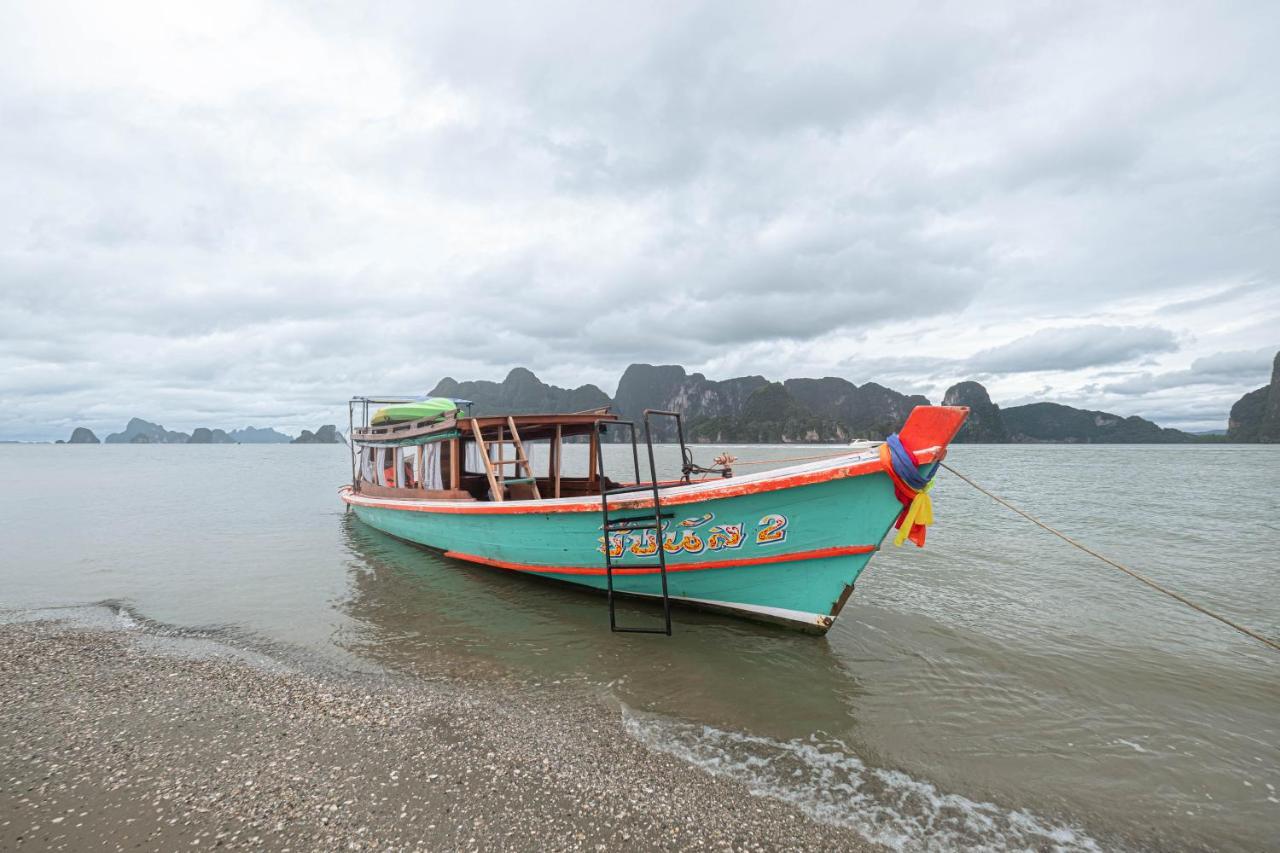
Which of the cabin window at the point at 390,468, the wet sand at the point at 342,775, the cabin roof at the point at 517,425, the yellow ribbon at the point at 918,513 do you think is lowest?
the wet sand at the point at 342,775

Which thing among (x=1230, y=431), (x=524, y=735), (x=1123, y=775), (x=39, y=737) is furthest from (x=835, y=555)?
(x=1230, y=431)

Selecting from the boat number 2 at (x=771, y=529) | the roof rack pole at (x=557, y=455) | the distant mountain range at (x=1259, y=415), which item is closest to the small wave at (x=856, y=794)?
the boat number 2 at (x=771, y=529)

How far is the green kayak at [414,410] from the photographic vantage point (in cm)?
1388

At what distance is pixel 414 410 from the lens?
14.0 meters

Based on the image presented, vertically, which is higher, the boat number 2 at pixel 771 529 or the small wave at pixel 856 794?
the boat number 2 at pixel 771 529

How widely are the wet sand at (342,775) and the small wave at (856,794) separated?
202 mm

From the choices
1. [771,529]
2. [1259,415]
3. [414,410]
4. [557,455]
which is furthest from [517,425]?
[1259,415]

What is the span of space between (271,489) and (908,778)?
1592 inches

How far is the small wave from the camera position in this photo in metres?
3.86

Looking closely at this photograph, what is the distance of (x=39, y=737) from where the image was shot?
4.67 meters

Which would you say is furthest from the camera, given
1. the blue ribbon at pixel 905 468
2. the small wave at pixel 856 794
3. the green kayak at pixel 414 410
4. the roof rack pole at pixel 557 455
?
the green kayak at pixel 414 410

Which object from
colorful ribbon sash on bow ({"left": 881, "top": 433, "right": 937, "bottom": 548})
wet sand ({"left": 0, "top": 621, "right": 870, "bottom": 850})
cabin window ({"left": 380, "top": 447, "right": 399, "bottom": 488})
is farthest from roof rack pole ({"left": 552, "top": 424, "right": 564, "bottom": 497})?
colorful ribbon sash on bow ({"left": 881, "top": 433, "right": 937, "bottom": 548})

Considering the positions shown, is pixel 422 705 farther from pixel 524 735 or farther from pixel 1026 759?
pixel 1026 759

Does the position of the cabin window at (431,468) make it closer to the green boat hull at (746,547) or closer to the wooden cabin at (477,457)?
the wooden cabin at (477,457)
